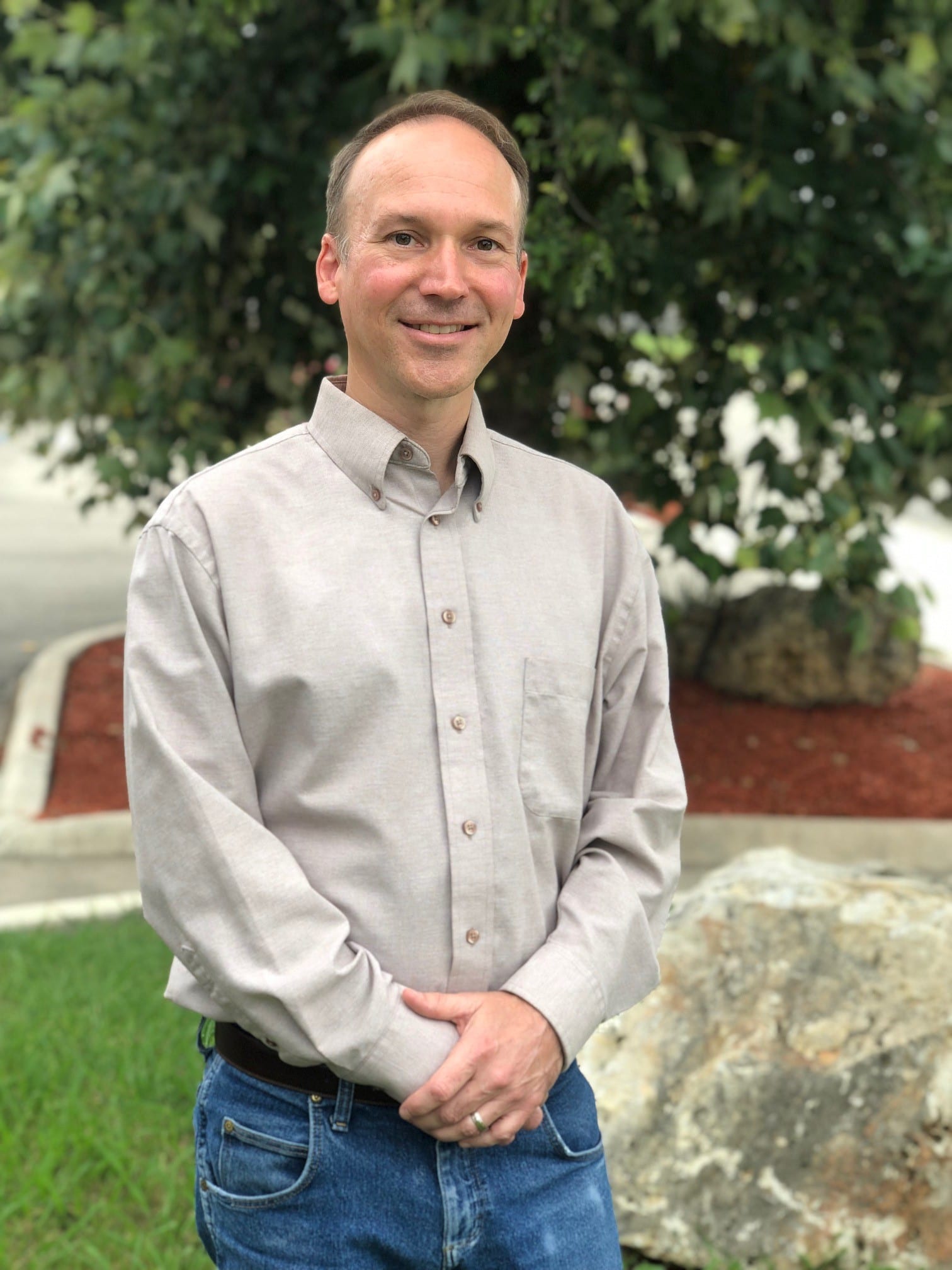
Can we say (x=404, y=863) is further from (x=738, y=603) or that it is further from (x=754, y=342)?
(x=738, y=603)

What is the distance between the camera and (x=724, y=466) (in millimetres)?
5266

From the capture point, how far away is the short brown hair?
1.76 metres

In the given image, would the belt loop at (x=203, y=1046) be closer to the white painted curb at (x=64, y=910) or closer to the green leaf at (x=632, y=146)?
the green leaf at (x=632, y=146)

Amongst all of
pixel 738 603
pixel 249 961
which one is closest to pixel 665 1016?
pixel 249 961

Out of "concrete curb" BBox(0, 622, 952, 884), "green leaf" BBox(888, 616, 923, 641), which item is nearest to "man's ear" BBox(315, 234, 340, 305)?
"concrete curb" BBox(0, 622, 952, 884)

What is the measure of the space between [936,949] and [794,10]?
2.67 meters

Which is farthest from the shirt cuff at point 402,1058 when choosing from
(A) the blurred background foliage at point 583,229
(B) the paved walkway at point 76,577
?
(B) the paved walkway at point 76,577

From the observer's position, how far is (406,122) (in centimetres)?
175

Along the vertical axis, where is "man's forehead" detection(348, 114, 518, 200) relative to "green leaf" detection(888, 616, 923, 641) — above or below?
→ above

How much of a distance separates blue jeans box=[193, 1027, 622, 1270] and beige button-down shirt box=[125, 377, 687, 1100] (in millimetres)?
101

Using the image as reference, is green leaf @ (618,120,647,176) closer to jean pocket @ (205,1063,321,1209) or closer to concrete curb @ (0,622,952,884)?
concrete curb @ (0,622,952,884)

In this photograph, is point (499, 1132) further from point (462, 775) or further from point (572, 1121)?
point (462, 775)

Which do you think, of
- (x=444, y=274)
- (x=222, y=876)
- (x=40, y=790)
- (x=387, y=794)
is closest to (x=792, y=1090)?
(x=387, y=794)

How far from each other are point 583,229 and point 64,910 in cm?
308
